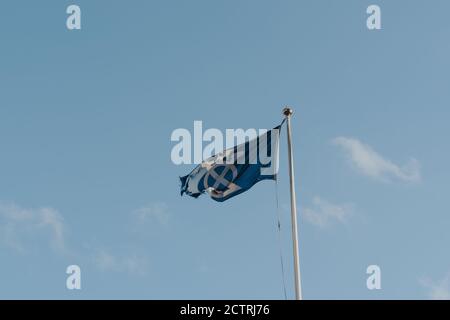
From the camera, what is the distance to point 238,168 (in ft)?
96.8

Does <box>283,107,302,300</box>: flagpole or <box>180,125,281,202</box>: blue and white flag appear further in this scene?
<box>180,125,281,202</box>: blue and white flag

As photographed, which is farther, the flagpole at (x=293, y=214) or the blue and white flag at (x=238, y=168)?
the blue and white flag at (x=238, y=168)

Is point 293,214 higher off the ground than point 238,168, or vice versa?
point 238,168

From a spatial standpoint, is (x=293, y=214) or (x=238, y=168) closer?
(x=293, y=214)

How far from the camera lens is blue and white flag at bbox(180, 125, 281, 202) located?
2930 cm

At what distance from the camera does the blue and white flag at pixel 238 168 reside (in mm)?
29297
